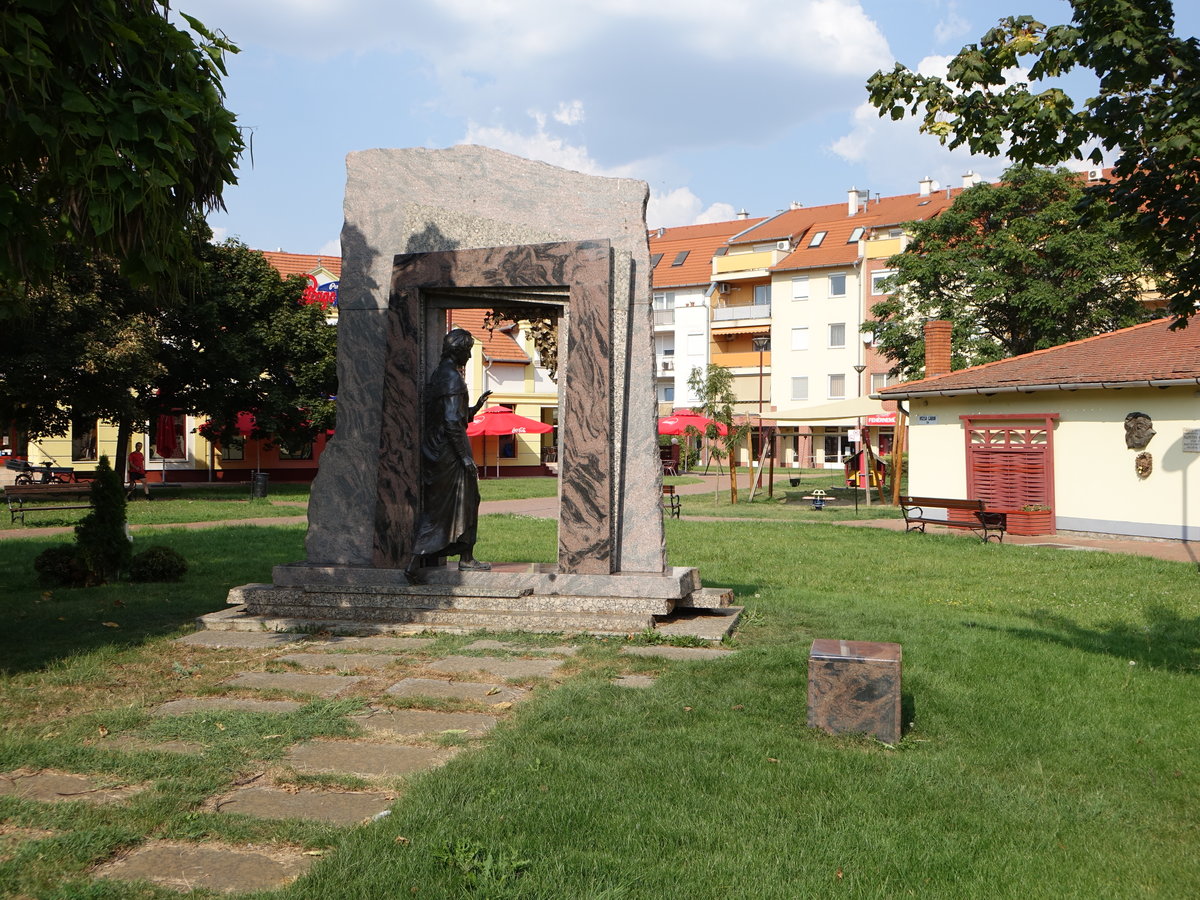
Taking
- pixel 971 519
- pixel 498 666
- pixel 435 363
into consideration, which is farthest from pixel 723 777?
pixel 971 519

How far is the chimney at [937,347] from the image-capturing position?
24500 mm

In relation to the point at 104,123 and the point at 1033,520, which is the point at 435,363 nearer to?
the point at 104,123

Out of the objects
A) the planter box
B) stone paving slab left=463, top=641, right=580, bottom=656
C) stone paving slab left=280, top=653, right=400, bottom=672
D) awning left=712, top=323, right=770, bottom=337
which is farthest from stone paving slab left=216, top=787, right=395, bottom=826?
awning left=712, top=323, right=770, bottom=337

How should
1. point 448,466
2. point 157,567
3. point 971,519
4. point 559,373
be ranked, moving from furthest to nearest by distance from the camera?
point 971,519 < point 157,567 < point 559,373 < point 448,466

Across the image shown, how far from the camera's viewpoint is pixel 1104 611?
402 inches

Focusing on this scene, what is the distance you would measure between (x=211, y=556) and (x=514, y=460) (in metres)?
32.6

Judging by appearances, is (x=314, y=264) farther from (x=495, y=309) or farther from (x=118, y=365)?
(x=495, y=309)

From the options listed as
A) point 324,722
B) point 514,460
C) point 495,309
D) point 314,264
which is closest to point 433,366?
point 495,309

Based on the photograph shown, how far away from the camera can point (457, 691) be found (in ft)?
20.3

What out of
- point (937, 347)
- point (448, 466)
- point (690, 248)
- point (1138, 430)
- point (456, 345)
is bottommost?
point (448, 466)

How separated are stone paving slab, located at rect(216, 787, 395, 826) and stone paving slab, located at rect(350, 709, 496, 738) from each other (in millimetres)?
887

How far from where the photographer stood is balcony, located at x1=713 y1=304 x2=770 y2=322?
57.2 metres

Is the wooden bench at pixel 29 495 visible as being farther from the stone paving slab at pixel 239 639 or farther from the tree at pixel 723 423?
the tree at pixel 723 423

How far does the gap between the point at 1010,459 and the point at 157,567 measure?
1608 cm
